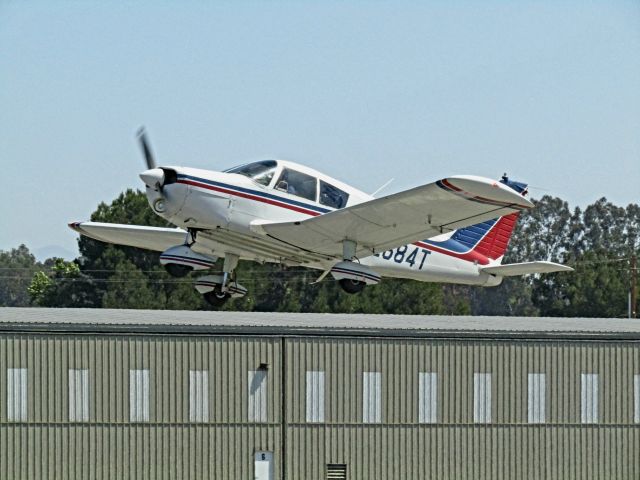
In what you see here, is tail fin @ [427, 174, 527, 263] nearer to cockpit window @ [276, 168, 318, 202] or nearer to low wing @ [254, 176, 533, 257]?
low wing @ [254, 176, 533, 257]

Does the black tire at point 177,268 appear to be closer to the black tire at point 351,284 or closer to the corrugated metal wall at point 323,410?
the corrugated metal wall at point 323,410

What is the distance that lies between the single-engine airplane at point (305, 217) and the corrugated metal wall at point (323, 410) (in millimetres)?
1734

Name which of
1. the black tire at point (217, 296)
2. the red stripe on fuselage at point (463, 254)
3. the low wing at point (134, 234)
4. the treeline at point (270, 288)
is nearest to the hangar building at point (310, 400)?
the black tire at point (217, 296)

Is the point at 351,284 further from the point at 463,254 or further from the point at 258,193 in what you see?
the point at 463,254

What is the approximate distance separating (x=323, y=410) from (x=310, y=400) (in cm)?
32

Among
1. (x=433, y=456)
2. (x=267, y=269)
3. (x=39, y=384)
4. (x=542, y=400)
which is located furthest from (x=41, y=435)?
(x=267, y=269)

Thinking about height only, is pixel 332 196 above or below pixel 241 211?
above

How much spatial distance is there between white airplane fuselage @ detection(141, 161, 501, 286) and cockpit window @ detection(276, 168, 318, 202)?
7 centimetres

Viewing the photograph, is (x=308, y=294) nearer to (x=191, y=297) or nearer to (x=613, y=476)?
(x=191, y=297)

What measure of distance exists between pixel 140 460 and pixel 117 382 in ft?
5.03

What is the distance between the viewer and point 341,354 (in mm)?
25438

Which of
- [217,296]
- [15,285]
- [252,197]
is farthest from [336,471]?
[15,285]

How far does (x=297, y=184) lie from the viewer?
83.9 feet

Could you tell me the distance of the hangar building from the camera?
2453 centimetres
